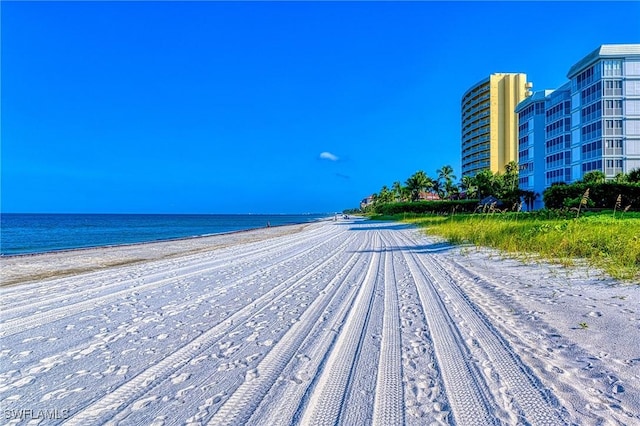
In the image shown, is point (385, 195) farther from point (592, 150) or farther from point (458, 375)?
point (458, 375)

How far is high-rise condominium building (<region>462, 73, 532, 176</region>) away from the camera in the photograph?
8788 cm

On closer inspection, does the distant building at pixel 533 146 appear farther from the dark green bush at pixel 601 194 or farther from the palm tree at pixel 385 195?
the palm tree at pixel 385 195

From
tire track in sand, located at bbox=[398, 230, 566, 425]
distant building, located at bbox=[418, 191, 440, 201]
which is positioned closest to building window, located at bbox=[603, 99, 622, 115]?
distant building, located at bbox=[418, 191, 440, 201]

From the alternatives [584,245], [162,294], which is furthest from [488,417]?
[584,245]

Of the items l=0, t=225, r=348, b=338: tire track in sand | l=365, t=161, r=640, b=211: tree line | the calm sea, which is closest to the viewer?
l=0, t=225, r=348, b=338: tire track in sand

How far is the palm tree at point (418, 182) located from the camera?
2672 inches

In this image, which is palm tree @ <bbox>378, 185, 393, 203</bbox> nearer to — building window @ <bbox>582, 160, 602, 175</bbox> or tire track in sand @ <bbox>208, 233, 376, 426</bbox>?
building window @ <bbox>582, 160, 602, 175</bbox>

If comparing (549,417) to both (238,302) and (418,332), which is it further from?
(238,302)

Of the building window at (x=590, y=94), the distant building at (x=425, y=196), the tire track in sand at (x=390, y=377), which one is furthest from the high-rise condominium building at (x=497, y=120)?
the tire track in sand at (x=390, y=377)

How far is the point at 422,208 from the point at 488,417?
55.0m

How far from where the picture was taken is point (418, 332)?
4.02 meters

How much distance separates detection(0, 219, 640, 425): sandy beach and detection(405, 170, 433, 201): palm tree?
207 ft

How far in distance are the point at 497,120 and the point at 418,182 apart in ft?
122

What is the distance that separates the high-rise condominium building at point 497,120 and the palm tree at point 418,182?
89.5 feet
